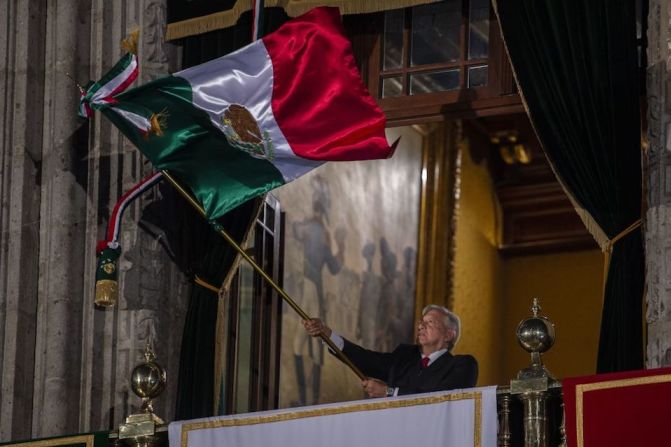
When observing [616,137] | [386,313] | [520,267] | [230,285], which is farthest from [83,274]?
[520,267]

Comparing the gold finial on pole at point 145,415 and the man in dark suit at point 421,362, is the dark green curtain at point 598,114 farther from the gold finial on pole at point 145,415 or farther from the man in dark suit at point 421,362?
the gold finial on pole at point 145,415

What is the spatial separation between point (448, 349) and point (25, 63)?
3178 millimetres

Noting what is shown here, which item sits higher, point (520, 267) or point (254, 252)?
point (520, 267)

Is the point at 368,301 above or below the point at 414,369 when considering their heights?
above

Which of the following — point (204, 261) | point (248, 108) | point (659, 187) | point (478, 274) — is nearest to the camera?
point (659, 187)

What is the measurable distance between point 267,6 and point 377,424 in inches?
125

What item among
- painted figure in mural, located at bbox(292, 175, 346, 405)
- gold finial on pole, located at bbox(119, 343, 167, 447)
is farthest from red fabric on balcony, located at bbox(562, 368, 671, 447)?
painted figure in mural, located at bbox(292, 175, 346, 405)

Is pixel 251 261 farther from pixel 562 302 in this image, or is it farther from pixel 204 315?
pixel 562 302

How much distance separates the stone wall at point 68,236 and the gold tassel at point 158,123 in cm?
62

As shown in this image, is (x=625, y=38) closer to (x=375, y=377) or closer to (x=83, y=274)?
(x=375, y=377)

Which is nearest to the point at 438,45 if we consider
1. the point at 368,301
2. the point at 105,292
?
the point at 105,292

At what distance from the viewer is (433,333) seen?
974 centimetres

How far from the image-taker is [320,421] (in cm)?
850

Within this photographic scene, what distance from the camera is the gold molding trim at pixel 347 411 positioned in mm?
8148
